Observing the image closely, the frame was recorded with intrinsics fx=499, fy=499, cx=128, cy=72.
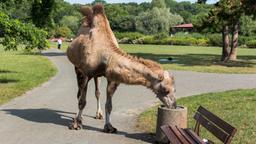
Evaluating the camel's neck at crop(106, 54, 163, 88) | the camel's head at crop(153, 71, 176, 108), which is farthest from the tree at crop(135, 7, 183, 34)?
the camel's head at crop(153, 71, 176, 108)

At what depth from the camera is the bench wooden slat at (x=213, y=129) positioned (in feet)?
22.1

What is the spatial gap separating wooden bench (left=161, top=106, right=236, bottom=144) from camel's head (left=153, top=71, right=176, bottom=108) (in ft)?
3.19

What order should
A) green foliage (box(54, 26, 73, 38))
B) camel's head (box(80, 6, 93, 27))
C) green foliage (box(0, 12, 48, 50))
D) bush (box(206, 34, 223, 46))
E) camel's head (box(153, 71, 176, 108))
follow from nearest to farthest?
1. camel's head (box(153, 71, 176, 108))
2. camel's head (box(80, 6, 93, 27))
3. green foliage (box(0, 12, 48, 50))
4. bush (box(206, 34, 223, 46))
5. green foliage (box(54, 26, 73, 38))

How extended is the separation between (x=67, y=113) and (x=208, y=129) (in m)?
5.62

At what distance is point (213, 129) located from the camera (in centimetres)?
728

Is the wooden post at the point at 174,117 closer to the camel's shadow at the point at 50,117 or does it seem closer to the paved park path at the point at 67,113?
the paved park path at the point at 67,113

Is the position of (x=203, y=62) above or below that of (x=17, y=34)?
below

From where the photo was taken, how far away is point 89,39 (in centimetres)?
1070

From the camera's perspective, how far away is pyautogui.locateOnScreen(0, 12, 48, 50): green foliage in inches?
702

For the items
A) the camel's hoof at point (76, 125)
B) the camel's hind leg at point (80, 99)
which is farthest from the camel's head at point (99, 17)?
the camel's hoof at point (76, 125)

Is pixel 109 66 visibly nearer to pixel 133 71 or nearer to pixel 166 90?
pixel 133 71

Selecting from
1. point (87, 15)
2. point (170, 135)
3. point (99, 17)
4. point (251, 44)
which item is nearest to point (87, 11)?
point (87, 15)

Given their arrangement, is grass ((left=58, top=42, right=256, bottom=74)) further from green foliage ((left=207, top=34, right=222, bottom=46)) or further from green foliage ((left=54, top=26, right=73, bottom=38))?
green foliage ((left=54, top=26, right=73, bottom=38))

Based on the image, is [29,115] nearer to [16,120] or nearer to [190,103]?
Result: [16,120]
